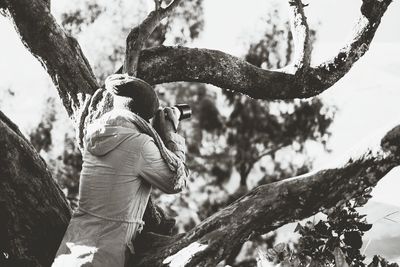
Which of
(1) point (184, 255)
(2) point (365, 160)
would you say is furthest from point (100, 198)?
(2) point (365, 160)

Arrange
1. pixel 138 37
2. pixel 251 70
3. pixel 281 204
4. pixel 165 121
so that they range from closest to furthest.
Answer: pixel 281 204, pixel 165 121, pixel 138 37, pixel 251 70

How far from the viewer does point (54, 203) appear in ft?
7.44

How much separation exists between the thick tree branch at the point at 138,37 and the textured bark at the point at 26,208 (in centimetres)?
81

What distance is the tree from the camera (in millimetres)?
1938

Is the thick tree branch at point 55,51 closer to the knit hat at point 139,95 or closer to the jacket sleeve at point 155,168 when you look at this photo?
the knit hat at point 139,95

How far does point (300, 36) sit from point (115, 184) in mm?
A: 1927

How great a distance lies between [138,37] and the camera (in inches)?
122

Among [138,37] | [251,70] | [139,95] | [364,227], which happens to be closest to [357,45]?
[251,70]

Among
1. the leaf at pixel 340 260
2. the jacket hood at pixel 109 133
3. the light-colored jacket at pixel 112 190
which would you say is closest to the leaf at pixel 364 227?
the leaf at pixel 340 260

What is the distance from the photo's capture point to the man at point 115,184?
1.98 m

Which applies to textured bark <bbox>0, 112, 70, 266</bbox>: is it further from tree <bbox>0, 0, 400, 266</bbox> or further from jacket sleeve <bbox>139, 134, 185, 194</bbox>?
jacket sleeve <bbox>139, 134, 185, 194</bbox>

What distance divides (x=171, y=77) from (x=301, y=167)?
19.1 ft

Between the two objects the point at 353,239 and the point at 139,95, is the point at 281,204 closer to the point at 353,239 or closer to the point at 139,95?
the point at 139,95

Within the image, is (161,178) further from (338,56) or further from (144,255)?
(338,56)
